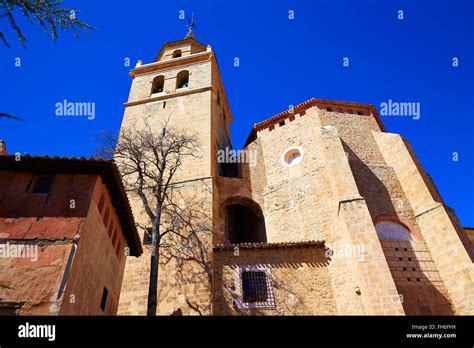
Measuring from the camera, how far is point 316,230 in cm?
1386

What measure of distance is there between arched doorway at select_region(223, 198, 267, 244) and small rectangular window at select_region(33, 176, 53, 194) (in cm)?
962

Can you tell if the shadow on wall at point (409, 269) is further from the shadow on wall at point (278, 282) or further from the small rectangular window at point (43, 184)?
the small rectangular window at point (43, 184)

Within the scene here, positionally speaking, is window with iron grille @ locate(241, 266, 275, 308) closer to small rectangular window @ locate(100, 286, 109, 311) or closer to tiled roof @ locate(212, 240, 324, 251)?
tiled roof @ locate(212, 240, 324, 251)

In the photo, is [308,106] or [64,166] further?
[308,106]

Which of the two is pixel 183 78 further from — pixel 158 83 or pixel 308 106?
pixel 308 106

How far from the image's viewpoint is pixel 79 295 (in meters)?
7.03

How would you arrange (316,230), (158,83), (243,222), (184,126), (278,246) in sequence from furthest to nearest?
(158,83) → (243,222) → (184,126) → (316,230) → (278,246)

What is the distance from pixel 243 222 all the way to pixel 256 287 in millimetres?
8038

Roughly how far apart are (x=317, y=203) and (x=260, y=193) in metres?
3.62

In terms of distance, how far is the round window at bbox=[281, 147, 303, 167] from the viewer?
17.3 meters

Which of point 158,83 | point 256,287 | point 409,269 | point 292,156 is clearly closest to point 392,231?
point 409,269

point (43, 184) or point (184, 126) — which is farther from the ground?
point (184, 126)

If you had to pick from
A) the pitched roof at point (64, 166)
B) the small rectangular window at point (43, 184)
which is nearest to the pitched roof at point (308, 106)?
the pitched roof at point (64, 166)

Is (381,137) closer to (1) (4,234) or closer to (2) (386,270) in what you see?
(2) (386,270)
